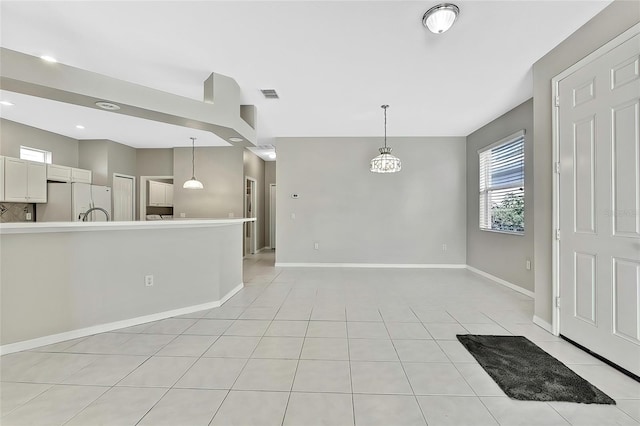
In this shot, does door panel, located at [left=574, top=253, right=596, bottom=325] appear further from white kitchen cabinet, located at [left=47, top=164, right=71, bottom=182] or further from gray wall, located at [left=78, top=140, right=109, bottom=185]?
gray wall, located at [left=78, top=140, right=109, bottom=185]

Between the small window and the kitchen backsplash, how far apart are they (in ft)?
2.86

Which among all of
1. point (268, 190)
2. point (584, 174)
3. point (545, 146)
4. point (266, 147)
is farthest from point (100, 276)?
point (268, 190)

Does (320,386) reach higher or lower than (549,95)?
lower

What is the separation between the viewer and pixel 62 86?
2383 mm

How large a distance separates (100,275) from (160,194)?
5.83 metres

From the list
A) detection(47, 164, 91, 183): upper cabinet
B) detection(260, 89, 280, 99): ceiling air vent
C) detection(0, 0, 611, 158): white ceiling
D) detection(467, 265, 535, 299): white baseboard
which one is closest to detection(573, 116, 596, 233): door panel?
detection(0, 0, 611, 158): white ceiling

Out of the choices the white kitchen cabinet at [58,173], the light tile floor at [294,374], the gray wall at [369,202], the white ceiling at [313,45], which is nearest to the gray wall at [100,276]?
the light tile floor at [294,374]

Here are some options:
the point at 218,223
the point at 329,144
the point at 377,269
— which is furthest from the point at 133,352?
the point at 329,144

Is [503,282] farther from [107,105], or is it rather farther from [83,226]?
[107,105]

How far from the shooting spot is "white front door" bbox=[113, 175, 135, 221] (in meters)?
6.30

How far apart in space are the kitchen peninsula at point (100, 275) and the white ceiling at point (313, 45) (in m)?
1.76

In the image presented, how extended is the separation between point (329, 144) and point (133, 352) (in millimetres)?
4789

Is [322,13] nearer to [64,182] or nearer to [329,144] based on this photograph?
[329,144]

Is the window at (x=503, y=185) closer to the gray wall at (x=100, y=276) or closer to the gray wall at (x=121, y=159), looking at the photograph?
the gray wall at (x=100, y=276)
